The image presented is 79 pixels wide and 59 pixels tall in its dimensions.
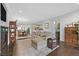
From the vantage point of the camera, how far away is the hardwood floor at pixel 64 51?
8.30 feet

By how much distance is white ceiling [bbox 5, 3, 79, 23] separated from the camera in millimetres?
2490

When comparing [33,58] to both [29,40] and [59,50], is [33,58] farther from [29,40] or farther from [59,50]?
[59,50]

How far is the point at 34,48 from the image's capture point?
8.40 feet

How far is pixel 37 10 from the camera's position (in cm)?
254

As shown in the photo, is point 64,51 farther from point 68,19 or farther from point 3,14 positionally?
point 3,14

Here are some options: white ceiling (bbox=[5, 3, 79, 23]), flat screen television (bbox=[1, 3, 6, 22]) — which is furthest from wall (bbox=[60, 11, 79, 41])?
flat screen television (bbox=[1, 3, 6, 22])

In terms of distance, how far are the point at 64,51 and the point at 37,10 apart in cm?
97

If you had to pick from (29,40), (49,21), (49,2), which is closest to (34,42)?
(29,40)

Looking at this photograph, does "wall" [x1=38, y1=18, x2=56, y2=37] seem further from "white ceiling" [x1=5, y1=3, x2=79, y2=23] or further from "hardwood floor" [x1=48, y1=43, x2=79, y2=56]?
"hardwood floor" [x1=48, y1=43, x2=79, y2=56]

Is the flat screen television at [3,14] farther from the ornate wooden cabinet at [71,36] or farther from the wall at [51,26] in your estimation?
the ornate wooden cabinet at [71,36]

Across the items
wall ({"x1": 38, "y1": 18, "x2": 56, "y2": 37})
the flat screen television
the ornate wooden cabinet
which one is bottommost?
the ornate wooden cabinet

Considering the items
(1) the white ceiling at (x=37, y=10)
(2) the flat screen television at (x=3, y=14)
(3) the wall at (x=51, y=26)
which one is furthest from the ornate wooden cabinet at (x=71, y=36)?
(2) the flat screen television at (x=3, y=14)

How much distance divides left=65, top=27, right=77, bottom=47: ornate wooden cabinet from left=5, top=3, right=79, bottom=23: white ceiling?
0.36 m

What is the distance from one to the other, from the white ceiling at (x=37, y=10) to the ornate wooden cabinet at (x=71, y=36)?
0.36m
